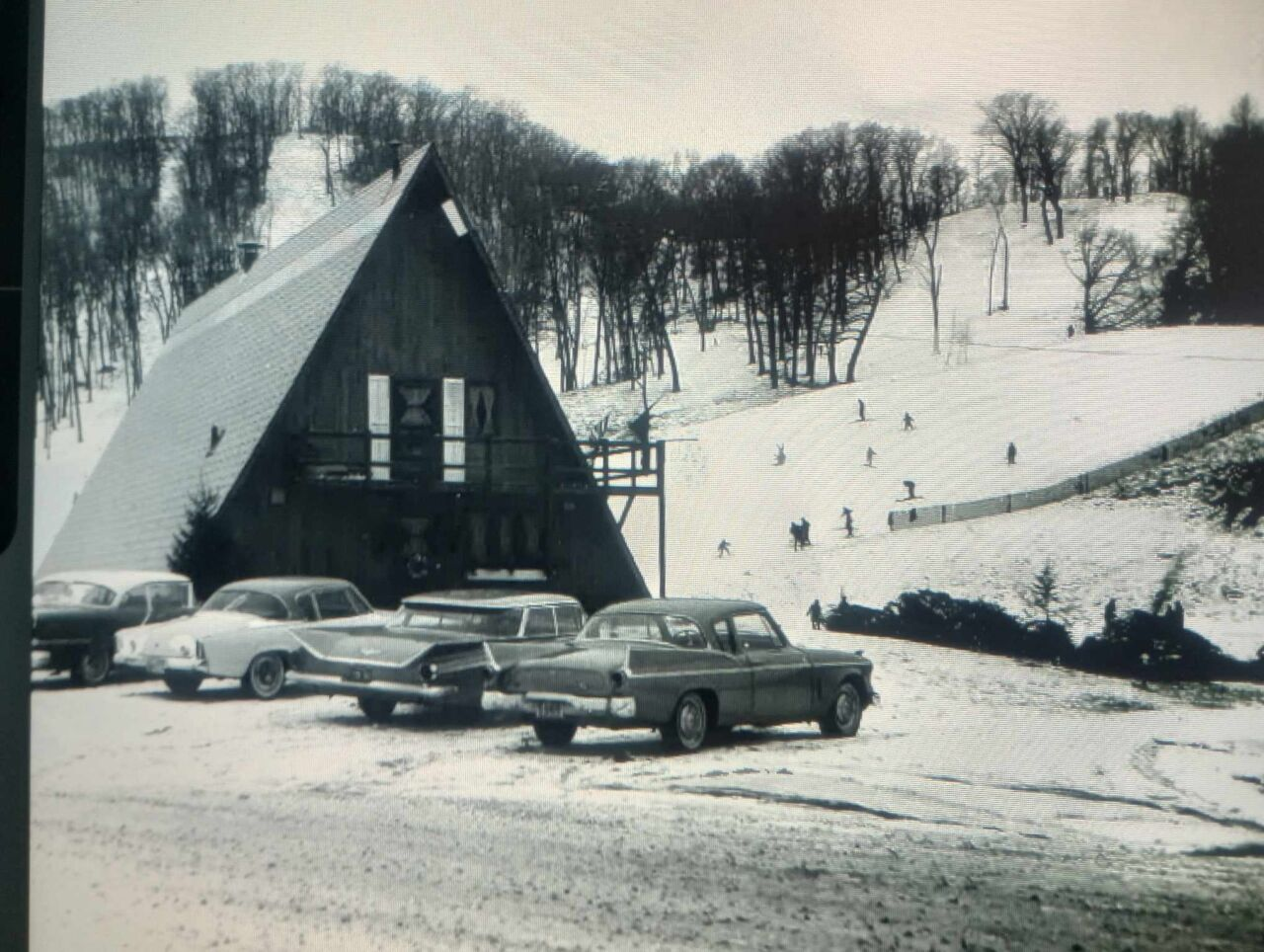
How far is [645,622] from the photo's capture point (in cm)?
411

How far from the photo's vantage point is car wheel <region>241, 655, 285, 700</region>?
4.08 metres

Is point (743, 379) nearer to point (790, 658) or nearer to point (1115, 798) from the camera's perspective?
point (790, 658)

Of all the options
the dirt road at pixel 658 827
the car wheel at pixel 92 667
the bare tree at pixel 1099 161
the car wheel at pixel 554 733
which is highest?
the bare tree at pixel 1099 161

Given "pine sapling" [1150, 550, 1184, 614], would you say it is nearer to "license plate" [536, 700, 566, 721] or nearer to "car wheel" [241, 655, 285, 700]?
"license plate" [536, 700, 566, 721]

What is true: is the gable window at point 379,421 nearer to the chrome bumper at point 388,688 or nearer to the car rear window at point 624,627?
the chrome bumper at point 388,688

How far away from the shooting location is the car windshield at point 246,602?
4.10 m

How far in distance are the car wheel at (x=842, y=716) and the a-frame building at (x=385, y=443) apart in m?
0.65

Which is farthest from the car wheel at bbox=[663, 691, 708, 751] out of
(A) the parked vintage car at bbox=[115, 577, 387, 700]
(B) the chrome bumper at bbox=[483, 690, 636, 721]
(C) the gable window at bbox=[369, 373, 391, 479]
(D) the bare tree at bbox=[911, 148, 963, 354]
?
(D) the bare tree at bbox=[911, 148, 963, 354]

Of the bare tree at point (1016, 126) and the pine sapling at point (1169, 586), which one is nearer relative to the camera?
the pine sapling at point (1169, 586)

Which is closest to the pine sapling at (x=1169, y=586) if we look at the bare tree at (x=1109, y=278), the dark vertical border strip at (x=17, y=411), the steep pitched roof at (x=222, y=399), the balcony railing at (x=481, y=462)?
the bare tree at (x=1109, y=278)

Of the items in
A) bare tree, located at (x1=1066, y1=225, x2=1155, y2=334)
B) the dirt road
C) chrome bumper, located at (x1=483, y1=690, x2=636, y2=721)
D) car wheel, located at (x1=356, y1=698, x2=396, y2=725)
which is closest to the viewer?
the dirt road

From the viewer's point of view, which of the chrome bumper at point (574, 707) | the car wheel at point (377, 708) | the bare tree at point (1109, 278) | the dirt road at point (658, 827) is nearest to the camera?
the dirt road at point (658, 827)

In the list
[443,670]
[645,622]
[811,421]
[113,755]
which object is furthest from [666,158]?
[113,755]

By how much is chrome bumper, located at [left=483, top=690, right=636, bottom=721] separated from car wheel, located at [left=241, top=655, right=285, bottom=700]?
716 millimetres
